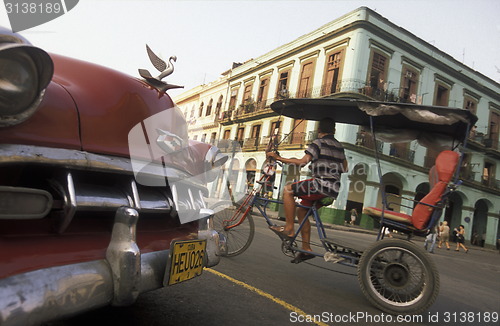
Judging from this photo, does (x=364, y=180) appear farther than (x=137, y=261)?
Yes

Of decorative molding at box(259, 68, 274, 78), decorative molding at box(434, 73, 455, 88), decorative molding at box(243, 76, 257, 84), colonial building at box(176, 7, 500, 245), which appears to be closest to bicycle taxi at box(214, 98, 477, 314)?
colonial building at box(176, 7, 500, 245)

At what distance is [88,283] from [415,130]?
3850 millimetres

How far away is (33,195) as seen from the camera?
1155 mm

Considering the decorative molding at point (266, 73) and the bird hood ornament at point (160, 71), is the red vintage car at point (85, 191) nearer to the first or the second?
the bird hood ornament at point (160, 71)

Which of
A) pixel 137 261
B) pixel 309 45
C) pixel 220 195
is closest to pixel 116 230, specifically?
pixel 137 261

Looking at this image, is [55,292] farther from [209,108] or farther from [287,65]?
[209,108]

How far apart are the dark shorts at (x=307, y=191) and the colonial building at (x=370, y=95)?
1172 centimetres

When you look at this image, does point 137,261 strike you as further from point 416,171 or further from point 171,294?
point 416,171

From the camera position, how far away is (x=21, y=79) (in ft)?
3.66

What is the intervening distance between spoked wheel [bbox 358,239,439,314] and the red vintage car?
171cm

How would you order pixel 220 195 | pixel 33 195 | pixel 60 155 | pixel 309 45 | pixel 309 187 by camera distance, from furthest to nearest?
pixel 309 45 → pixel 220 195 → pixel 309 187 → pixel 60 155 → pixel 33 195

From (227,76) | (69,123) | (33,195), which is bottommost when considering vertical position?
(33,195)

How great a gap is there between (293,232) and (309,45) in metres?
21.7

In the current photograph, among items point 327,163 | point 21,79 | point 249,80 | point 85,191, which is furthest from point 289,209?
point 249,80
